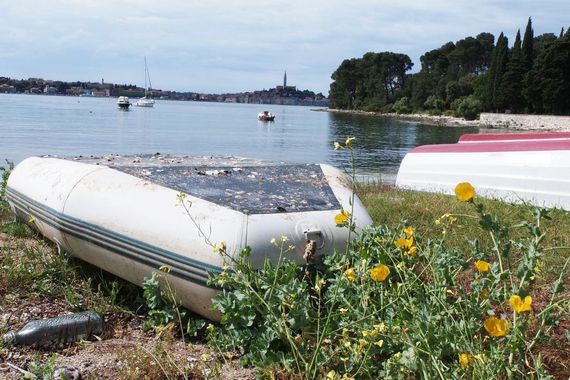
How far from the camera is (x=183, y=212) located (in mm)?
3896

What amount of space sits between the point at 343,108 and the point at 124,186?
14120 centimetres

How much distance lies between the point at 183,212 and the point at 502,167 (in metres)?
5.94

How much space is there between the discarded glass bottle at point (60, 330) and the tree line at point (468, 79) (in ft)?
195

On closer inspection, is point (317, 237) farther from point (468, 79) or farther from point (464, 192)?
point (468, 79)

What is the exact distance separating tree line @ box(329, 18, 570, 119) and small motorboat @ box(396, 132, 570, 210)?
52423 millimetres

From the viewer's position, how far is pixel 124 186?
172 inches

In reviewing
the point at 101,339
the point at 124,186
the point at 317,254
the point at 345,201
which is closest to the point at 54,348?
the point at 101,339

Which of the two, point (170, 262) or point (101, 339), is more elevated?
point (170, 262)

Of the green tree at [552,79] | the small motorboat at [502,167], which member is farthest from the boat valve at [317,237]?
the green tree at [552,79]

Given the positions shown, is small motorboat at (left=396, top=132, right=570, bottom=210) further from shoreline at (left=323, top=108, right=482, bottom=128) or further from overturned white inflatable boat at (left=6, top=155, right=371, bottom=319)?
shoreline at (left=323, top=108, right=482, bottom=128)

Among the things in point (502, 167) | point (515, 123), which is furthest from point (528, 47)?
point (502, 167)

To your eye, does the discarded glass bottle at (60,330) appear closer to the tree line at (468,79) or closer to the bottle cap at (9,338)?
the bottle cap at (9,338)

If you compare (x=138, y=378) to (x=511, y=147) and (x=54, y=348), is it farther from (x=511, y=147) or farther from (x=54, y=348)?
(x=511, y=147)

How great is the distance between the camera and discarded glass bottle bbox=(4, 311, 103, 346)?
360 centimetres
